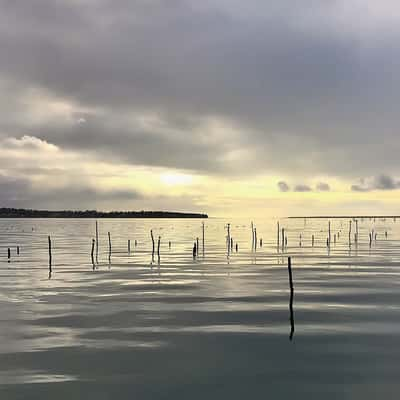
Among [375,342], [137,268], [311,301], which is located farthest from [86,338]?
[137,268]

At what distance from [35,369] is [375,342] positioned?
36.1 ft

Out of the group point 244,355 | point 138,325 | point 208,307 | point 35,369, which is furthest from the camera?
point 208,307

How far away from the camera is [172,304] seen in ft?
79.8

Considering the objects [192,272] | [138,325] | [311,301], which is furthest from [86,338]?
[192,272]

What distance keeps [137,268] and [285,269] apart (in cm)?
1194

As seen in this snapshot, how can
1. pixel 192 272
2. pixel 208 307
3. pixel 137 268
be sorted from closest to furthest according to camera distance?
1. pixel 208 307
2. pixel 192 272
3. pixel 137 268

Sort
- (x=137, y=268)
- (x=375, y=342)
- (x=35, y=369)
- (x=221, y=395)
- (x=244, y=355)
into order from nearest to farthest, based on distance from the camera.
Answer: (x=221, y=395), (x=35, y=369), (x=244, y=355), (x=375, y=342), (x=137, y=268)

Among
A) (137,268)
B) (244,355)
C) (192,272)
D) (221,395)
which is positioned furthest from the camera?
(137,268)

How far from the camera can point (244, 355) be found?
1552 cm

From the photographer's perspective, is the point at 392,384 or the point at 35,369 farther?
the point at 35,369

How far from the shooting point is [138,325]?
64.8ft

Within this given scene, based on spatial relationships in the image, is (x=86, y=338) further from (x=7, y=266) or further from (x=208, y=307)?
(x=7, y=266)

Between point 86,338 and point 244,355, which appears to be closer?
point 244,355

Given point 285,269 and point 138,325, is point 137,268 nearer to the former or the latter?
point 285,269
